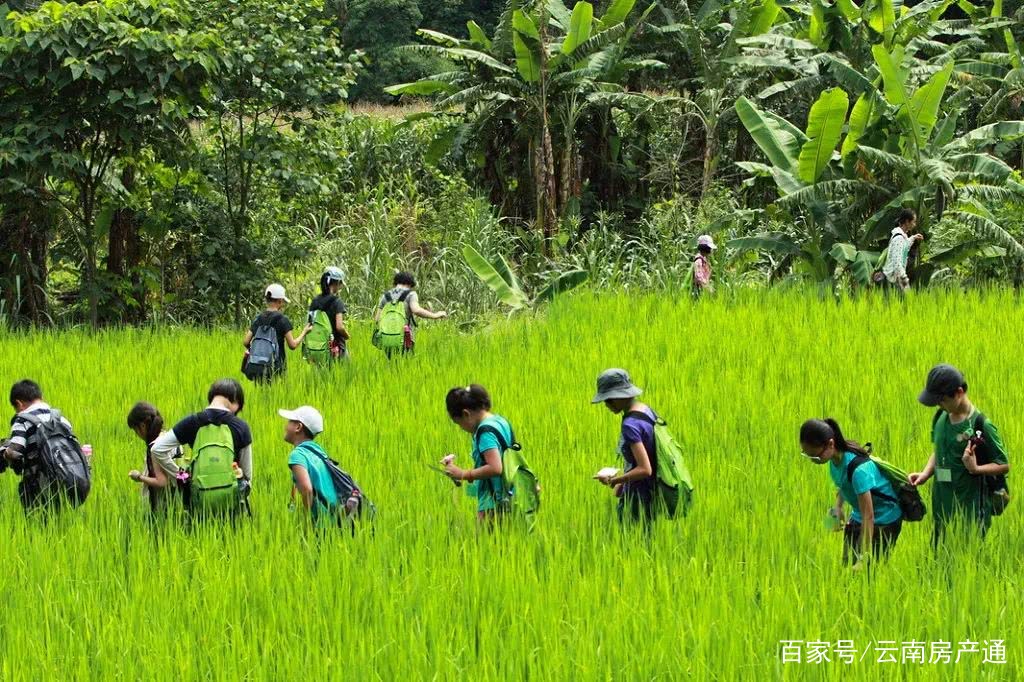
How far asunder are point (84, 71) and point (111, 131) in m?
0.79

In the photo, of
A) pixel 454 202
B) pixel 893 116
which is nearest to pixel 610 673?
pixel 893 116

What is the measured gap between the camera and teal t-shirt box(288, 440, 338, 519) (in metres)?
5.45

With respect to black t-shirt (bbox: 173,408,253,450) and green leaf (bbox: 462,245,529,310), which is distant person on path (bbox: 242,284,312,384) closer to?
black t-shirt (bbox: 173,408,253,450)

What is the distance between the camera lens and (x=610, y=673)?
4148 millimetres

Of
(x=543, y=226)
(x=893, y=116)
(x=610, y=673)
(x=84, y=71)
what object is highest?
(x=84, y=71)

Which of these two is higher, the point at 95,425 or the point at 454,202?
the point at 454,202

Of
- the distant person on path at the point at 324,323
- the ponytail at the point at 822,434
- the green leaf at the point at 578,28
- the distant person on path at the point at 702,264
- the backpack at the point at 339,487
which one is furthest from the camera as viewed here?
the green leaf at the point at 578,28

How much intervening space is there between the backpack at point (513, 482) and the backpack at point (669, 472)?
53 centimetres

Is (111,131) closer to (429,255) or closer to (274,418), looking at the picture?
(429,255)

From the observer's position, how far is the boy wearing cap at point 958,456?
199 inches

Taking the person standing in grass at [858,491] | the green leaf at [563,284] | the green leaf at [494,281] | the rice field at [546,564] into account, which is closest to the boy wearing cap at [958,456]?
the rice field at [546,564]

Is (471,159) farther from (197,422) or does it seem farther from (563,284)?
(197,422)

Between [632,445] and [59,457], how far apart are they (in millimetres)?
2859

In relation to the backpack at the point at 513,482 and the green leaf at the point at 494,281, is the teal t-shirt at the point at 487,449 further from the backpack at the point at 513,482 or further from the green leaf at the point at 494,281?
the green leaf at the point at 494,281
